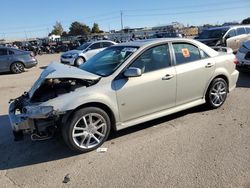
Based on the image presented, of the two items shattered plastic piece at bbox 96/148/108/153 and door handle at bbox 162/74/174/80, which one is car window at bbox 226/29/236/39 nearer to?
door handle at bbox 162/74/174/80

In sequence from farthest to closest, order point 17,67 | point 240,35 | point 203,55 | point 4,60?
point 240,35, point 17,67, point 4,60, point 203,55

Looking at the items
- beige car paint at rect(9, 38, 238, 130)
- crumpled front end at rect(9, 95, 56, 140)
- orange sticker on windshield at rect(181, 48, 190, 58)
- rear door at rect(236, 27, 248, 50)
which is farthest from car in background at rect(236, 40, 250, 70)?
crumpled front end at rect(9, 95, 56, 140)

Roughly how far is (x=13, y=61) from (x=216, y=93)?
1181 cm

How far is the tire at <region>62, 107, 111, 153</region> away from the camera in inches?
171

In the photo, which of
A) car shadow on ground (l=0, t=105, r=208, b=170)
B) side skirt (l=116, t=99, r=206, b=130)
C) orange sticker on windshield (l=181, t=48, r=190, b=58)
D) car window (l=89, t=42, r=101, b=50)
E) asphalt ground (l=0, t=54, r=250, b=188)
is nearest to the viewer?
asphalt ground (l=0, t=54, r=250, b=188)

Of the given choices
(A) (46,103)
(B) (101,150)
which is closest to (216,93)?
(B) (101,150)

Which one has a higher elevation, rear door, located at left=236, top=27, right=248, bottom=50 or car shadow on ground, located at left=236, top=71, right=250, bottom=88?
rear door, located at left=236, top=27, right=248, bottom=50

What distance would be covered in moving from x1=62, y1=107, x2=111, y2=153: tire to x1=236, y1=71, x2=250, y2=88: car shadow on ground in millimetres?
5278

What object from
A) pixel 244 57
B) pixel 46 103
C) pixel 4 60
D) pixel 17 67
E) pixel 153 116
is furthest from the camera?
pixel 17 67

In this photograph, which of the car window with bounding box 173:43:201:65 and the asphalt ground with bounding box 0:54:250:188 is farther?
the car window with bounding box 173:43:201:65

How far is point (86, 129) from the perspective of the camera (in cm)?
452

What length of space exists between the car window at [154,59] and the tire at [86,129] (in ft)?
3.50

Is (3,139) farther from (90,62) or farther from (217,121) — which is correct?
(217,121)

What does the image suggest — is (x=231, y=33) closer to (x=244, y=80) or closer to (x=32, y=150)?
(x=244, y=80)
